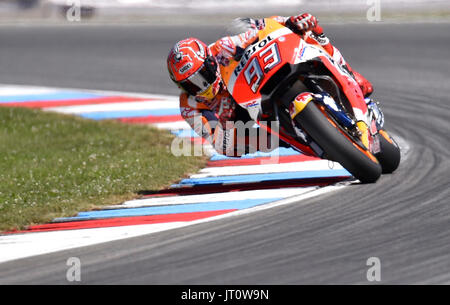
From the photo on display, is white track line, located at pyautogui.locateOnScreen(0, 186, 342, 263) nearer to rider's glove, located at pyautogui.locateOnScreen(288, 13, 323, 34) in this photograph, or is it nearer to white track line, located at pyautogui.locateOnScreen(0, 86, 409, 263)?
white track line, located at pyautogui.locateOnScreen(0, 86, 409, 263)

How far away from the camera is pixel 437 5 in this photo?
17.7 metres

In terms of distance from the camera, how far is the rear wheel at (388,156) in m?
8.22

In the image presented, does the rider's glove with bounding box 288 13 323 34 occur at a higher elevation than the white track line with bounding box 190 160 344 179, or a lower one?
higher

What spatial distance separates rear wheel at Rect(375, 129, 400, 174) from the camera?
822 cm

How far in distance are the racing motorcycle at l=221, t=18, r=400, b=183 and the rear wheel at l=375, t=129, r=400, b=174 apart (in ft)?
0.98

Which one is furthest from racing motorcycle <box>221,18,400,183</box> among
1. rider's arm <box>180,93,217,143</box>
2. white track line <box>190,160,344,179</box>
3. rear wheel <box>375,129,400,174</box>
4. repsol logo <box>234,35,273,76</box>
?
white track line <box>190,160,344,179</box>

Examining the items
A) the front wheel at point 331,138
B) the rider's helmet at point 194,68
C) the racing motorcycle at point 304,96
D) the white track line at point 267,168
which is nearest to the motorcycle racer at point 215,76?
the rider's helmet at point 194,68

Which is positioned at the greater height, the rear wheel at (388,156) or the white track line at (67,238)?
the rear wheel at (388,156)

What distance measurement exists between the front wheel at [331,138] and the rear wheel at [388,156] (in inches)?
28.9

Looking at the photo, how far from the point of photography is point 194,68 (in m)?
7.71

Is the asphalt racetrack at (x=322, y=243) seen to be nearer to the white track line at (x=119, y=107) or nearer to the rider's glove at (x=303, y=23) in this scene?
the rider's glove at (x=303, y=23)

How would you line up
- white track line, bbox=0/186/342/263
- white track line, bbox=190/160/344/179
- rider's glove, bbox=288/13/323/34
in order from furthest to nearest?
1. white track line, bbox=190/160/344/179
2. rider's glove, bbox=288/13/323/34
3. white track line, bbox=0/186/342/263
